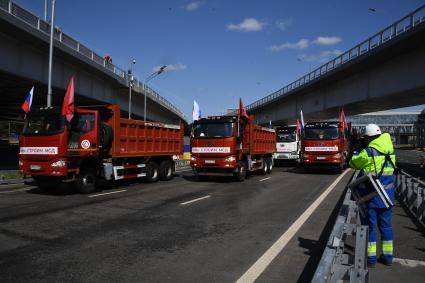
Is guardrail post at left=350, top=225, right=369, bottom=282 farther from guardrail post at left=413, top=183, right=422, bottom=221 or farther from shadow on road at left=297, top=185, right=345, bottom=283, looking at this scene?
guardrail post at left=413, top=183, right=422, bottom=221

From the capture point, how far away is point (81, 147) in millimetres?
14141

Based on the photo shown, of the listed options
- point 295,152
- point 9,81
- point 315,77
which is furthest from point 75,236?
point 315,77

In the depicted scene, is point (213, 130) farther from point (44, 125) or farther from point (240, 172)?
point (44, 125)

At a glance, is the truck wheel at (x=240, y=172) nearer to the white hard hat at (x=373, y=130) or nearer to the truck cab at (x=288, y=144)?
the white hard hat at (x=373, y=130)

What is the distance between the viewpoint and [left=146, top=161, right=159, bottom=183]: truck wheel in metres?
18.2

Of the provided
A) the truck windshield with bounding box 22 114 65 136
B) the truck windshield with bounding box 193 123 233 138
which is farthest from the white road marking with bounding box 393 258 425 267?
the truck windshield with bounding box 193 123 233 138

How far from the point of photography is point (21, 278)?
17.6 feet

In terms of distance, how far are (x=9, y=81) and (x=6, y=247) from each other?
68.0 feet

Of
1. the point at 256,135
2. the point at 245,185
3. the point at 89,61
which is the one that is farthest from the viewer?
the point at 89,61

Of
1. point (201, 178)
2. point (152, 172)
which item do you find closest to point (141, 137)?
point (152, 172)

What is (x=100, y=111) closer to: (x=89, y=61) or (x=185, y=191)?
(x=185, y=191)

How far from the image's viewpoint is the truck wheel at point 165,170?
63.2 feet

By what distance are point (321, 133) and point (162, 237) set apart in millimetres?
18491

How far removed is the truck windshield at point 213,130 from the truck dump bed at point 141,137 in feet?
4.99
